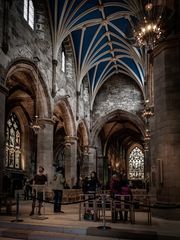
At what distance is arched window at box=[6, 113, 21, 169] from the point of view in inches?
919

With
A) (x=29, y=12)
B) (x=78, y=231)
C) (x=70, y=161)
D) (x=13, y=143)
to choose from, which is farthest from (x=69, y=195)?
(x=29, y=12)

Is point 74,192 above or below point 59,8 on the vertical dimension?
below

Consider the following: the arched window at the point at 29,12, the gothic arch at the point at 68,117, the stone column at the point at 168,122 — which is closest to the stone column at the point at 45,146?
the gothic arch at the point at 68,117

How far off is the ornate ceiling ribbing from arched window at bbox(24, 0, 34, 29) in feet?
6.75

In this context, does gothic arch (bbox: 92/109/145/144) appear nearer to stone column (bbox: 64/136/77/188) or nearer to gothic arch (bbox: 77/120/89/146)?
gothic arch (bbox: 77/120/89/146)

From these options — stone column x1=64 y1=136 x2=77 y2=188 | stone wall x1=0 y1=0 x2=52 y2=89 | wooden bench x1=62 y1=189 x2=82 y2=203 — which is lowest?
wooden bench x1=62 y1=189 x2=82 y2=203

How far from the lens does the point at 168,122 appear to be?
10562mm

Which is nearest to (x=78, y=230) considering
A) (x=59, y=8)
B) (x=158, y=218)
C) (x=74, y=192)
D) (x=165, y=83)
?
(x=158, y=218)

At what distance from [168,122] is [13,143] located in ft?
54.0

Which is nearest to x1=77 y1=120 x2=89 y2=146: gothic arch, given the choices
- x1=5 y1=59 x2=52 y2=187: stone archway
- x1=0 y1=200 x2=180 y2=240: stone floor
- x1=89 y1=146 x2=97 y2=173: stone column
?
x1=89 y1=146 x2=97 y2=173: stone column

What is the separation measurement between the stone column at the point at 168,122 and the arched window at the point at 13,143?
15110mm

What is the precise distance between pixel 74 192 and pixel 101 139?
20.0 m

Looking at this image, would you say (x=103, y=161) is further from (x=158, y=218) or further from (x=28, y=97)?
(x=158, y=218)

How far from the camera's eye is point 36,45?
17.7 m
